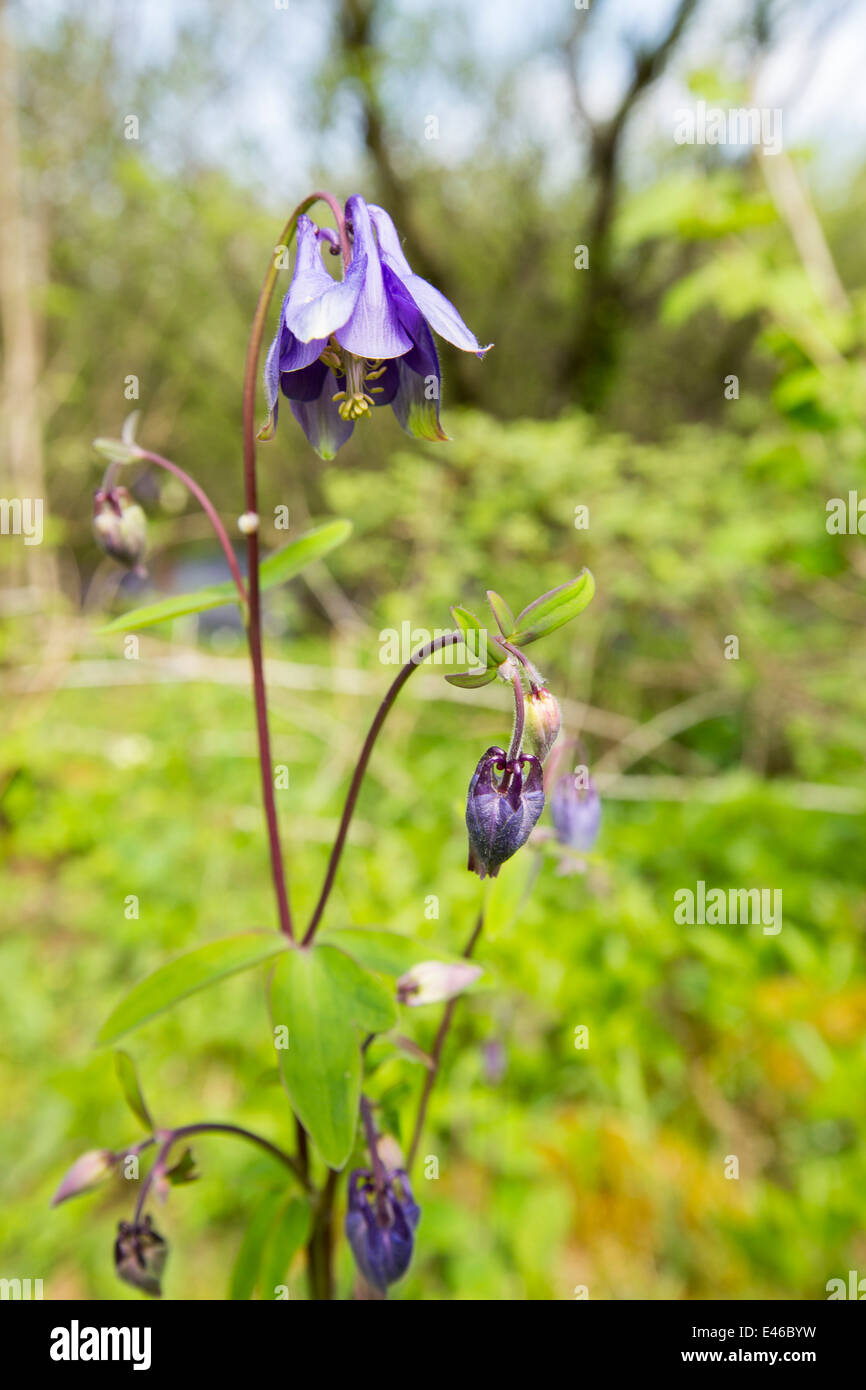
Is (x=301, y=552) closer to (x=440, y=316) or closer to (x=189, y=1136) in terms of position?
(x=440, y=316)

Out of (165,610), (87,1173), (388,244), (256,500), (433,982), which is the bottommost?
(87,1173)

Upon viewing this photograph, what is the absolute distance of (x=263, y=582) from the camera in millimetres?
920

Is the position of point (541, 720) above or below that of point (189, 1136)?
above

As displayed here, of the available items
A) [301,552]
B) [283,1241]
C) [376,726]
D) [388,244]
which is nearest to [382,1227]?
[283,1241]

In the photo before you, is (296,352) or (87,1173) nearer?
(296,352)

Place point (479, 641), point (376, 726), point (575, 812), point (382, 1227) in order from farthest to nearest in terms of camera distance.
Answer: point (575, 812) < point (382, 1227) < point (376, 726) < point (479, 641)

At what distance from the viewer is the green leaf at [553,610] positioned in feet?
2.08

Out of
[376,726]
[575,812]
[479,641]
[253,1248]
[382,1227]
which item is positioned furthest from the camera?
[575,812]

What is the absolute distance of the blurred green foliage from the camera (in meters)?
1.87

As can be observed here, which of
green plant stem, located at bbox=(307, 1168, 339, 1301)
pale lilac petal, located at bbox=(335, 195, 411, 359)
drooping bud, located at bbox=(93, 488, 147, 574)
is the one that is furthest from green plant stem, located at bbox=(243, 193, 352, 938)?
green plant stem, located at bbox=(307, 1168, 339, 1301)

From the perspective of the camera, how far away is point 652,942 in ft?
8.39

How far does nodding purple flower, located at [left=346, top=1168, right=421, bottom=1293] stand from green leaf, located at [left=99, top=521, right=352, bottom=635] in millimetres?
669

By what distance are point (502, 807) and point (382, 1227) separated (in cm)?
54
